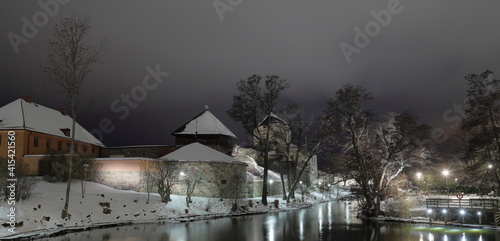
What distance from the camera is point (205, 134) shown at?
47406 mm

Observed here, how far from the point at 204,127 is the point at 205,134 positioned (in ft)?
3.73

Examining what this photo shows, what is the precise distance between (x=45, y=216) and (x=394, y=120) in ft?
75.7

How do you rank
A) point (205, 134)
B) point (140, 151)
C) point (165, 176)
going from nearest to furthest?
point (165, 176), point (140, 151), point (205, 134)

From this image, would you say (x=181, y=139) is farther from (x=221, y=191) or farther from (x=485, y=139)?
(x=485, y=139)

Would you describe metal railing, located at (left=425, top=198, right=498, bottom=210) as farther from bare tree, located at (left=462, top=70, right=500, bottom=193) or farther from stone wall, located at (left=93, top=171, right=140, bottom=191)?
stone wall, located at (left=93, top=171, right=140, bottom=191)

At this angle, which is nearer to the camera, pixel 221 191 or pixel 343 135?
pixel 343 135

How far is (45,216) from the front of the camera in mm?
19594

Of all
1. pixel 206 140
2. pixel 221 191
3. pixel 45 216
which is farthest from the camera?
pixel 206 140

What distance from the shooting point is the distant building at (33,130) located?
32300 millimetres

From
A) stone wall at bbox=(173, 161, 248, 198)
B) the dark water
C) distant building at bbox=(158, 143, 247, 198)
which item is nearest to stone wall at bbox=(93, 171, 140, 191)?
distant building at bbox=(158, 143, 247, 198)

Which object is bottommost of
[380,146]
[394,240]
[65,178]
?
[394,240]

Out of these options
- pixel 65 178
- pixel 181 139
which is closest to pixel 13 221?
pixel 65 178

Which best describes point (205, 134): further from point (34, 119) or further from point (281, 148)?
point (34, 119)

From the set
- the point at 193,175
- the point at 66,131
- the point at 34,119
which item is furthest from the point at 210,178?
the point at 34,119
